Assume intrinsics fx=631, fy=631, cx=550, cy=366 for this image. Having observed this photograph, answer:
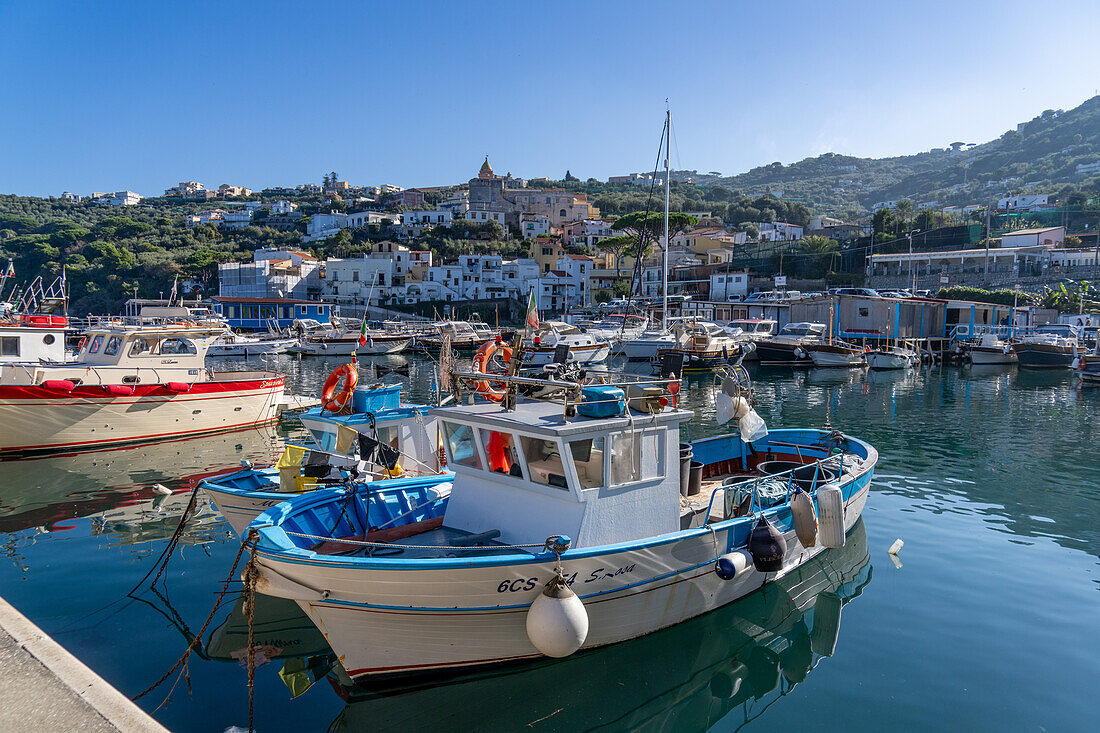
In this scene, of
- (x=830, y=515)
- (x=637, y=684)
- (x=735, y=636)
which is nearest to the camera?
(x=637, y=684)

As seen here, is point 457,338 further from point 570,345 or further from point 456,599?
point 456,599

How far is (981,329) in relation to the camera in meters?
46.7

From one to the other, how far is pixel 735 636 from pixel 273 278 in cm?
7136

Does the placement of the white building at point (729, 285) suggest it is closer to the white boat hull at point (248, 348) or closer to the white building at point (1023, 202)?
the white boat hull at point (248, 348)

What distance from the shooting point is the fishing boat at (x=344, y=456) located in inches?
365

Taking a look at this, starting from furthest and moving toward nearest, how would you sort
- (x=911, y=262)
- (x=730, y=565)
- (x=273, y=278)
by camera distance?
(x=273, y=278)
(x=911, y=262)
(x=730, y=565)

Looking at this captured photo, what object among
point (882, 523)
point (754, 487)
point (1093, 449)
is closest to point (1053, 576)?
point (882, 523)

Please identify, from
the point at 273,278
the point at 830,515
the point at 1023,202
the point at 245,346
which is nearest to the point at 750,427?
the point at 830,515

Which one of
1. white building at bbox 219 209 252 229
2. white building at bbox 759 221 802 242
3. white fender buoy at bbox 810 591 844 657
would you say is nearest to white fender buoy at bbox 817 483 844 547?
white fender buoy at bbox 810 591 844 657

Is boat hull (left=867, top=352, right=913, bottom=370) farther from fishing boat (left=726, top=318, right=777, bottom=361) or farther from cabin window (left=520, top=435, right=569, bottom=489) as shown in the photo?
cabin window (left=520, top=435, right=569, bottom=489)

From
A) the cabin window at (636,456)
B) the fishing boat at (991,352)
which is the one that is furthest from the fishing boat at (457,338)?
the cabin window at (636,456)

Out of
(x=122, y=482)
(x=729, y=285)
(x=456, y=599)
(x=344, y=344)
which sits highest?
(x=729, y=285)

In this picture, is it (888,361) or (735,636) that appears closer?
(735,636)

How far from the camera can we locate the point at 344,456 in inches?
400
